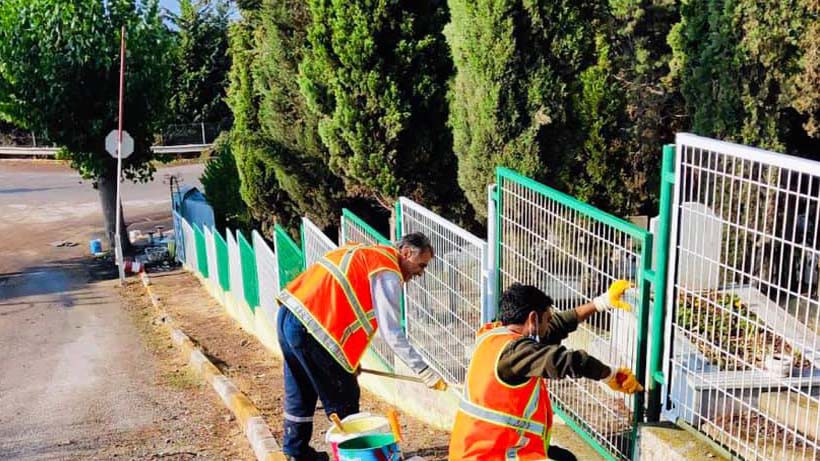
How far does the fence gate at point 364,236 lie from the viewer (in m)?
6.83

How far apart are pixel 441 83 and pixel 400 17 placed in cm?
82

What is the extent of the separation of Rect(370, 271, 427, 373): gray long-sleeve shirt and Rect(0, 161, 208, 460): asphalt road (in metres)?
3.10

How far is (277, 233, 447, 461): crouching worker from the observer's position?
180 inches

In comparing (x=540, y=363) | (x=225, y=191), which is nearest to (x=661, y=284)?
(x=540, y=363)

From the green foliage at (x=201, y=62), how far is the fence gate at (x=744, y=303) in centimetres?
3333

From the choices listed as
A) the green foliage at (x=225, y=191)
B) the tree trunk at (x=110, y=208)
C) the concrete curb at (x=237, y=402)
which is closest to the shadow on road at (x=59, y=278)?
the tree trunk at (x=110, y=208)

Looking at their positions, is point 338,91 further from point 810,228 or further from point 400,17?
point 810,228

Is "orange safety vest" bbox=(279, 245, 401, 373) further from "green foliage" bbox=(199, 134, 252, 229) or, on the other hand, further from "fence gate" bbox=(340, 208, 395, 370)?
"green foliage" bbox=(199, 134, 252, 229)

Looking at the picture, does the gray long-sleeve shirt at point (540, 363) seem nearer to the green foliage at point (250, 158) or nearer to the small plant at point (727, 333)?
the small plant at point (727, 333)

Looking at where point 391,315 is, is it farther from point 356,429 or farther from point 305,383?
point 305,383

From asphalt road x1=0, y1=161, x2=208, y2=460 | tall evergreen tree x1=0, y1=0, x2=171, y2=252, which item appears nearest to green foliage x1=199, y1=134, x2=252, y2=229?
tall evergreen tree x1=0, y1=0, x2=171, y2=252

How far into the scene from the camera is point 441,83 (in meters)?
8.78

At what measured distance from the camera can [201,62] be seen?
35531mm

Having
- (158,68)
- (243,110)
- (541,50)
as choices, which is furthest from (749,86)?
(158,68)
